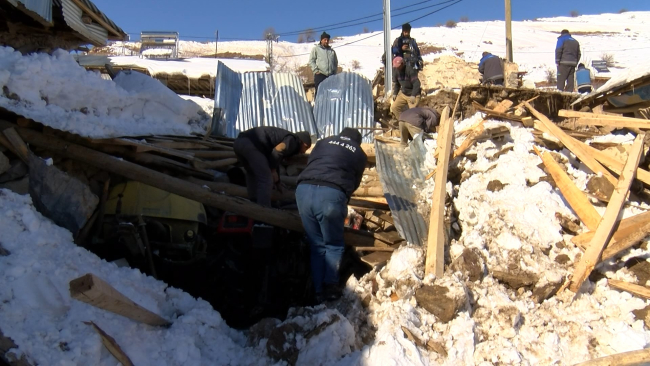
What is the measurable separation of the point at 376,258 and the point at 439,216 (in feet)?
2.32

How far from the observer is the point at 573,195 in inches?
187

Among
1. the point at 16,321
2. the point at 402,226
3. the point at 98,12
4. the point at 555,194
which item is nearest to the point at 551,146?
the point at 555,194

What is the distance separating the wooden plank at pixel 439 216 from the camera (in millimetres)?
4156

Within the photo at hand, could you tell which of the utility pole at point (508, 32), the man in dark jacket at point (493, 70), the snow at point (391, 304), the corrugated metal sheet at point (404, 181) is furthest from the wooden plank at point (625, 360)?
the utility pole at point (508, 32)

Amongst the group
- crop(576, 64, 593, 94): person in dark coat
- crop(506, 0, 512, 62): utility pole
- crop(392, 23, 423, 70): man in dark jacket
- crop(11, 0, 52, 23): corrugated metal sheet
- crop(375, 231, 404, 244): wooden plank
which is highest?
crop(506, 0, 512, 62): utility pole

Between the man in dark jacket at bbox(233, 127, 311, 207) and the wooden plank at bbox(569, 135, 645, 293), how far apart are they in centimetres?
284

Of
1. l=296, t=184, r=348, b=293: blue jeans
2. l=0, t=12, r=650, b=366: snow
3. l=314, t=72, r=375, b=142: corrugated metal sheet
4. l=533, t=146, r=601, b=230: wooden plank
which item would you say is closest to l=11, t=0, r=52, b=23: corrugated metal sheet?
l=0, t=12, r=650, b=366: snow

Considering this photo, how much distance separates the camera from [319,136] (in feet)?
28.0

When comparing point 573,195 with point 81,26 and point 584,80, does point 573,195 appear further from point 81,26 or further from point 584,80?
point 81,26

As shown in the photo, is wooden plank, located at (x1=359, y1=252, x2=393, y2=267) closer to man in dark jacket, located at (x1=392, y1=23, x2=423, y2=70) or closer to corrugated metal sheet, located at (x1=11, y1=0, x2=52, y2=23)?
man in dark jacket, located at (x1=392, y1=23, x2=423, y2=70)

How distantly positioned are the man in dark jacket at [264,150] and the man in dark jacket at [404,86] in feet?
12.3

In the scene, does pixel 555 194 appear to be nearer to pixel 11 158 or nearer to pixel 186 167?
pixel 186 167

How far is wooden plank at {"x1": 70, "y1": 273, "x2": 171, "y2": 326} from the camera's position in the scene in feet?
8.86

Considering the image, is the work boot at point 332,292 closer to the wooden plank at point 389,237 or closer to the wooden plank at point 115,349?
the wooden plank at point 389,237
